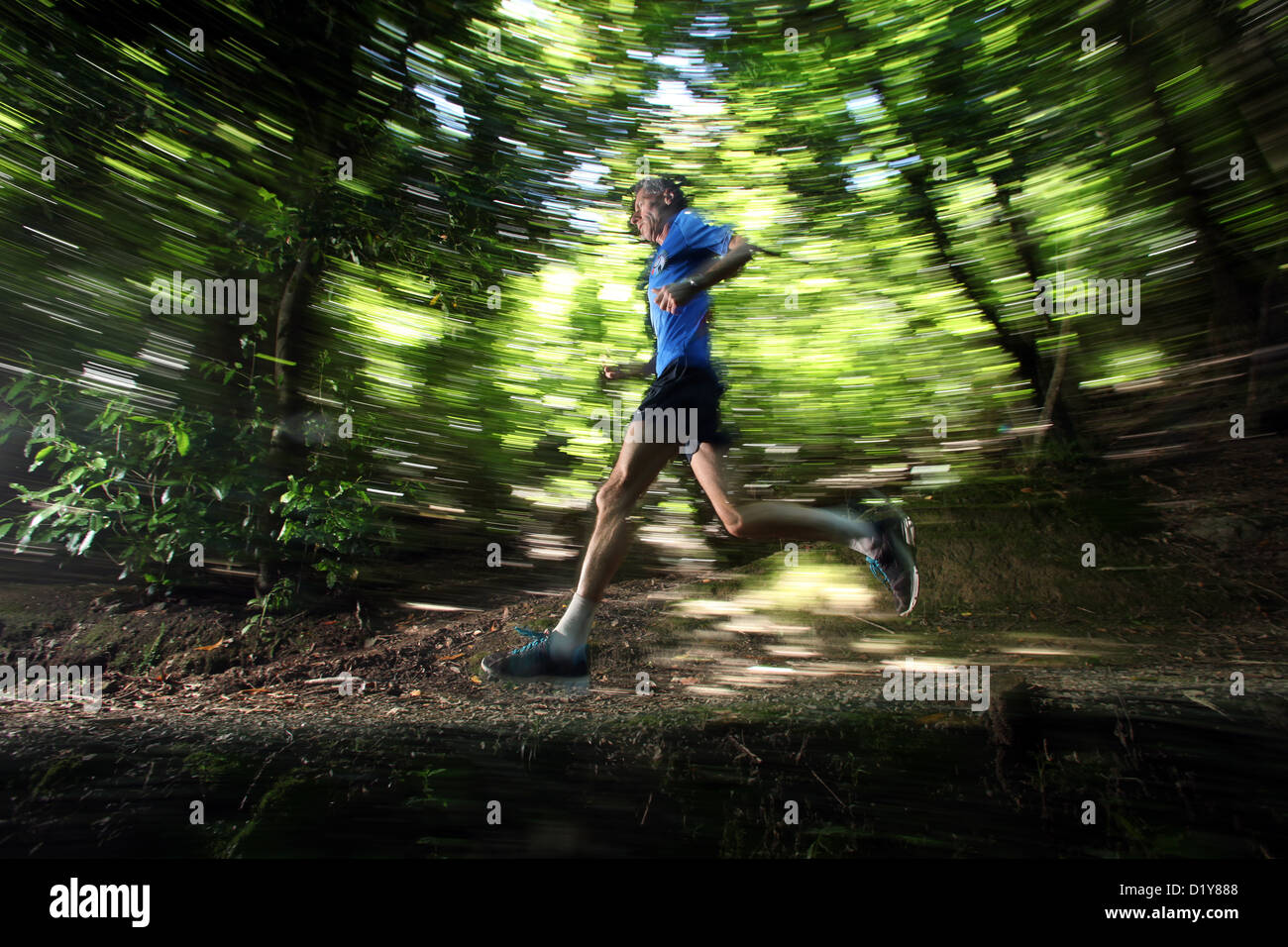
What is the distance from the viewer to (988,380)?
16.1 feet

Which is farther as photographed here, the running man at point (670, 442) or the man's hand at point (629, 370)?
the man's hand at point (629, 370)

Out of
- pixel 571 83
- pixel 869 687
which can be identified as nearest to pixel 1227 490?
pixel 869 687

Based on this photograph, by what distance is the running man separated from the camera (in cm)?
232

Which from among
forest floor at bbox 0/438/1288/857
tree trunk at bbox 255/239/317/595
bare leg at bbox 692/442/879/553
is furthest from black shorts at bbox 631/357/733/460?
tree trunk at bbox 255/239/317/595

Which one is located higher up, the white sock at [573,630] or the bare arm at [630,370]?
the bare arm at [630,370]

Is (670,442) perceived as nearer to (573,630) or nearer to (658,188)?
(573,630)

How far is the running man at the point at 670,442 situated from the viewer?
2.32m

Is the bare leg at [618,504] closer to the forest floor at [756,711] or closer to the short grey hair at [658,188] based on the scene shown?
the forest floor at [756,711]

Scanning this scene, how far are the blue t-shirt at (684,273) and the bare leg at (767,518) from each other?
0.35 metres

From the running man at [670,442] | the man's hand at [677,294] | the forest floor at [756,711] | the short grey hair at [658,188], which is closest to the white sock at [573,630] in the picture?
the running man at [670,442]

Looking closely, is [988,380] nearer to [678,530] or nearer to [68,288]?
[678,530]

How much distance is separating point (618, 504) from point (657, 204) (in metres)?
1.14

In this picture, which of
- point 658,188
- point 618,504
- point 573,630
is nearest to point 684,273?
point 658,188

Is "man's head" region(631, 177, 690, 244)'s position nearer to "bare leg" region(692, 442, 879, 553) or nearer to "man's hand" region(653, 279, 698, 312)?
"man's hand" region(653, 279, 698, 312)
